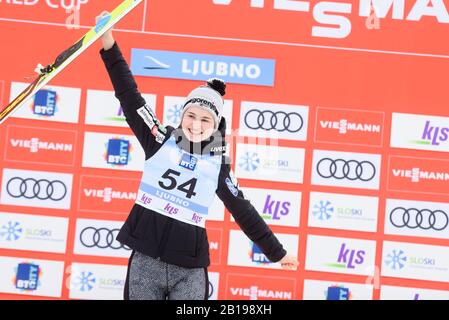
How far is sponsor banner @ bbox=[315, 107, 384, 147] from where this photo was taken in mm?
5375

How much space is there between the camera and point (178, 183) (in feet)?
11.7

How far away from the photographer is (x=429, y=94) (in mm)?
5391

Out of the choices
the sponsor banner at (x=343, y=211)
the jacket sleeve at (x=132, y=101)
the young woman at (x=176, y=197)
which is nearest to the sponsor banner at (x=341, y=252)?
the sponsor banner at (x=343, y=211)

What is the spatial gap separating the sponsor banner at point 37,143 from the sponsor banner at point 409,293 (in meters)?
2.49

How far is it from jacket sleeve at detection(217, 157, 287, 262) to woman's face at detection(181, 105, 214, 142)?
0.19 metres

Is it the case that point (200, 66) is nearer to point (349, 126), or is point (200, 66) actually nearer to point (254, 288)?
point (349, 126)

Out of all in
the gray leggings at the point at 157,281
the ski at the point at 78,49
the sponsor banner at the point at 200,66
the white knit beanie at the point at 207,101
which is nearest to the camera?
the gray leggings at the point at 157,281

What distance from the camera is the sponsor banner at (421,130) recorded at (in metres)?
5.38

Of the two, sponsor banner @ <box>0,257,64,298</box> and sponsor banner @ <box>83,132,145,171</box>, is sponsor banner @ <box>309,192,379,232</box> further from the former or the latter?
sponsor banner @ <box>0,257,64,298</box>

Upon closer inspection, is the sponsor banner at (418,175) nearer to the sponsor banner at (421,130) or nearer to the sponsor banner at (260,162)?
the sponsor banner at (421,130)

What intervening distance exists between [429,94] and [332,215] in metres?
1.12

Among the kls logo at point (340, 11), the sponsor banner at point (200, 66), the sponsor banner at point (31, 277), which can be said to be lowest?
the sponsor banner at point (31, 277)

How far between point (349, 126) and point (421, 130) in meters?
0.52

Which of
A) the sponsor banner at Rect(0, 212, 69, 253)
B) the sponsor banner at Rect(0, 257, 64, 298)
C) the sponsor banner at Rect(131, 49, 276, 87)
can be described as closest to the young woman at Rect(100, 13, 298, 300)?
the sponsor banner at Rect(131, 49, 276, 87)
